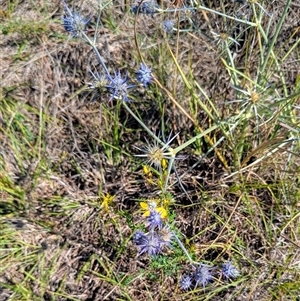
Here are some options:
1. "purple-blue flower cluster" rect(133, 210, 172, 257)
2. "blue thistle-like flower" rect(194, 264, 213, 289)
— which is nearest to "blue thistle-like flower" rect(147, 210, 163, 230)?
"purple-blue flower cluster" rect(133, 210, 172, 257)

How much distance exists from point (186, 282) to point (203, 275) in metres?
0.06

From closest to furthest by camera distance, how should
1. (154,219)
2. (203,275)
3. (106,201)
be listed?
(154,219)
(203,275)
(106,201)

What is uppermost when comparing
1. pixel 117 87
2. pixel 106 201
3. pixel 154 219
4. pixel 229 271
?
pixel 117 87

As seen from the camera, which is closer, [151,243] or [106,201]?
[151,243]

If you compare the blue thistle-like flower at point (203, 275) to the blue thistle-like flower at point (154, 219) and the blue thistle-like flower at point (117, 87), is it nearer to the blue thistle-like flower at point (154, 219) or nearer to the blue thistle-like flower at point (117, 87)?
the blue thistle-like flower at point (154, 219)

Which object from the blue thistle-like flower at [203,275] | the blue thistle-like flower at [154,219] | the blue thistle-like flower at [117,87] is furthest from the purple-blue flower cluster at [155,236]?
the blue thistle-like flower at [117,87]

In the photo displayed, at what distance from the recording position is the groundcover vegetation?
1448 millimetres

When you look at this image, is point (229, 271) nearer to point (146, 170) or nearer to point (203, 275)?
point (203, 275)

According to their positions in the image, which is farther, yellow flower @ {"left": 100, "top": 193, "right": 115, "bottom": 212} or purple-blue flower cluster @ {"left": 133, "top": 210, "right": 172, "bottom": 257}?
yellow flower @ {"left": 100, "top": 193, "right": 115, "bottom": 212}

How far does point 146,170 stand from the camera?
146 centimetres

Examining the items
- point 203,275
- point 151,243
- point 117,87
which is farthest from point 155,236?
point 117,87

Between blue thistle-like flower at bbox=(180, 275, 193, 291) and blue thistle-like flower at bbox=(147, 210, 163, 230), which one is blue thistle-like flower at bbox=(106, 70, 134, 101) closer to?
blue thistle-like flower at bbox=(147, 210, 163, 230)

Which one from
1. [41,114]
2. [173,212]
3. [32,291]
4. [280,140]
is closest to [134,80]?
[41,114]

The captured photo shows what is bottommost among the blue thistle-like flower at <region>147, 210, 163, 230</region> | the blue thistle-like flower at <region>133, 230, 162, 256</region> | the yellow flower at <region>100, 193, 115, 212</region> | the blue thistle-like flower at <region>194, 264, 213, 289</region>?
the blue thistle-like flower at <region>194, 264, 213, 289</region>
